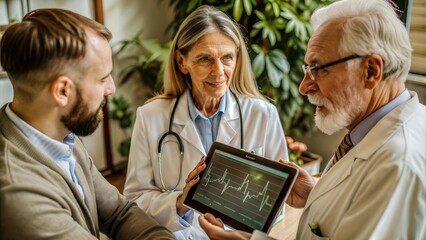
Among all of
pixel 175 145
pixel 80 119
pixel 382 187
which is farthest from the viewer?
pixel 175 145

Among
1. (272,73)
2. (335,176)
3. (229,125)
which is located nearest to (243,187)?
(335,176)

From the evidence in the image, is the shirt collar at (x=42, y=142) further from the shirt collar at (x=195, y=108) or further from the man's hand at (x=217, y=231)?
the shirt collar at (x=195, y=108)

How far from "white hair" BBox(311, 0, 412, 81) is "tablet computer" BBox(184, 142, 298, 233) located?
15.3 inches

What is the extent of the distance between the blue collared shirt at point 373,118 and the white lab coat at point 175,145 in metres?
0.48

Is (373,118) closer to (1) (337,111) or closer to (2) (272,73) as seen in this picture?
(1) (337,111)

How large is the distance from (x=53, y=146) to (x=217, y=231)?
52 cm

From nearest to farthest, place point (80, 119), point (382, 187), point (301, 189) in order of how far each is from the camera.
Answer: point (382, 187) < point (80, 119) < point (301, 189)

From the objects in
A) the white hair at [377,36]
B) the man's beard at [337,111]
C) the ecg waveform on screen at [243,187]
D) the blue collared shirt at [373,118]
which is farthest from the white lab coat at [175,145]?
the white hair at [377,36]

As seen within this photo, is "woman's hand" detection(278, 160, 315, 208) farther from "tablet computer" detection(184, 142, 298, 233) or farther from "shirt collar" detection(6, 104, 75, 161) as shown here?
"shirt collar" detection(6, 104, 75, 161)

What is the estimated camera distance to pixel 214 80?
1.51 m

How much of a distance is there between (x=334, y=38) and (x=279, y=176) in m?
0.43

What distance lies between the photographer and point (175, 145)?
153cm

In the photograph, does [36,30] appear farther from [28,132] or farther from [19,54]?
[28,132]

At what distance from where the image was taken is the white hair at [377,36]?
1060 mm
